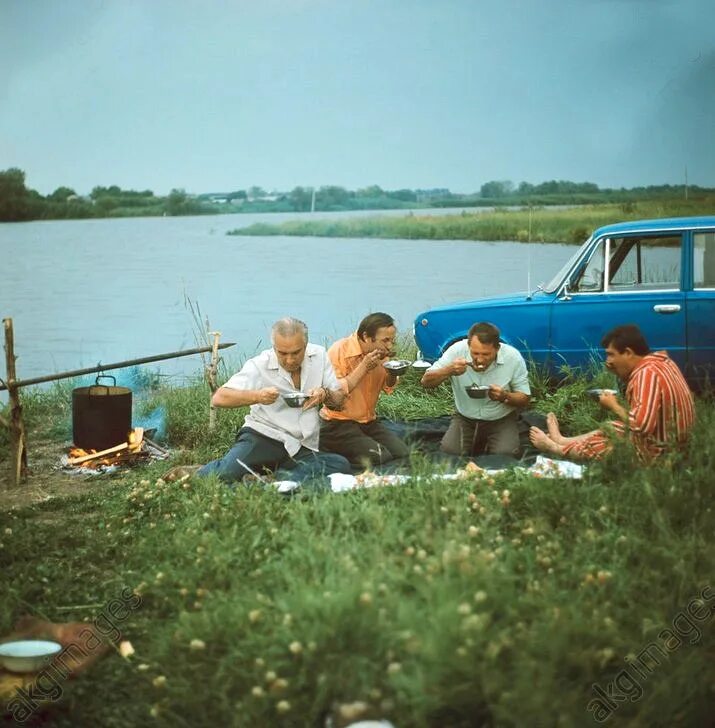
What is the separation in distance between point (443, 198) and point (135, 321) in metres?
3.81

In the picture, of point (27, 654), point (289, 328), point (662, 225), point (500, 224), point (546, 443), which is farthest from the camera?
point (500, 224)

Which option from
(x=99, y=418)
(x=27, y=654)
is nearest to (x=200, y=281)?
(x=99, y=418)

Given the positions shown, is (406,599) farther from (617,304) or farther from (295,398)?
(617,304)

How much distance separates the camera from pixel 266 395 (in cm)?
527

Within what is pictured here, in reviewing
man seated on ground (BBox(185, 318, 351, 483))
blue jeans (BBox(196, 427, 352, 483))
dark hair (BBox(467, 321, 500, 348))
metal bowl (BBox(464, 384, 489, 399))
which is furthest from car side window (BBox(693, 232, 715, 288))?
blue jeans (BBox(196, 427, 352, 483))

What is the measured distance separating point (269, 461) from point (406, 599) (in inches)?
96.1

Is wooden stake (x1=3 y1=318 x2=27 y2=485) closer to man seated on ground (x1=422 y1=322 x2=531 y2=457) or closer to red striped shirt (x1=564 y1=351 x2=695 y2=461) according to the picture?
man seated on ground (x1=422 y1=322 x2=531 y2=457)

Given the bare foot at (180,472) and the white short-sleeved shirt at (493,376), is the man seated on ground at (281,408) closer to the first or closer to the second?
Answer: the bare foot at (180,472)

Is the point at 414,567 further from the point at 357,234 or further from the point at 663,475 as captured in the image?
the point at 357,234

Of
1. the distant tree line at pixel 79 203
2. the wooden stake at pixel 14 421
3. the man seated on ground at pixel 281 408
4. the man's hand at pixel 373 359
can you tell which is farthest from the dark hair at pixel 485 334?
the distant tree line at pixel 79 203

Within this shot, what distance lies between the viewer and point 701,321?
21.4ft

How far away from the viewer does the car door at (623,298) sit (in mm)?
6598

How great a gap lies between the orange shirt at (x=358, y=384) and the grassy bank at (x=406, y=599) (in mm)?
1289

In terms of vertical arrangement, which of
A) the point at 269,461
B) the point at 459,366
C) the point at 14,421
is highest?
the point at 459,366
